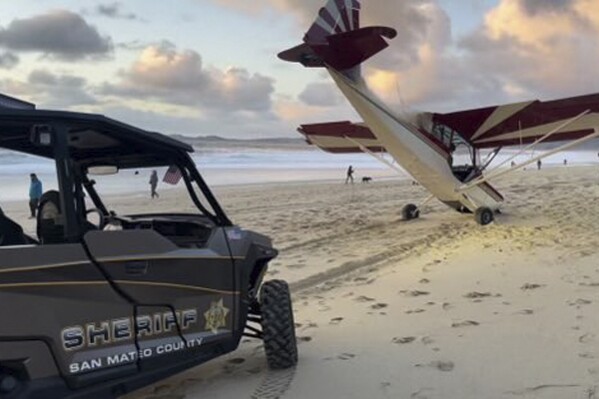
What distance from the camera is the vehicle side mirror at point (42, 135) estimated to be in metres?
3.71

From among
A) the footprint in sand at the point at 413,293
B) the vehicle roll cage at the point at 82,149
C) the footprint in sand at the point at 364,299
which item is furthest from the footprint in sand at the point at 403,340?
the vehicle roll cage at the point at 82,149

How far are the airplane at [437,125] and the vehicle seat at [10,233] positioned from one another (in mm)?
8908

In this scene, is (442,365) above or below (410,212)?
below

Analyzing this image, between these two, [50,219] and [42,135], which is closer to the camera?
[42,135]

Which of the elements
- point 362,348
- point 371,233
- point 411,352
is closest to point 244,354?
point 362,348

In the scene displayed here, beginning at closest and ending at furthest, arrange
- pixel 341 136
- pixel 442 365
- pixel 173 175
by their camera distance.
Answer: pixel 173 175 → pixel 442 365 → pixel 341 136

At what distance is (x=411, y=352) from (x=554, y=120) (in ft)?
38.6

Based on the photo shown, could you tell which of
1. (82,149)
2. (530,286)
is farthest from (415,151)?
(82,149)

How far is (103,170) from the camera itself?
493 cm

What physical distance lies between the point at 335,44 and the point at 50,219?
32.1ft

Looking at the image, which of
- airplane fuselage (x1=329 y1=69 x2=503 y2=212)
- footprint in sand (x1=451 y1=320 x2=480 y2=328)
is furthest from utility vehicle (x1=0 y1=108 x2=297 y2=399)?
airplane fuselage (x1=329 y1=69 x2=503 y2=212)

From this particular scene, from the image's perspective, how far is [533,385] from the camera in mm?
4566

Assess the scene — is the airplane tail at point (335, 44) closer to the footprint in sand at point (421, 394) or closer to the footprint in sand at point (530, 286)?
the footprint in sand at point (530, 286)

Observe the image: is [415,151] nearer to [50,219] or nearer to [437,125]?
[437,125]
